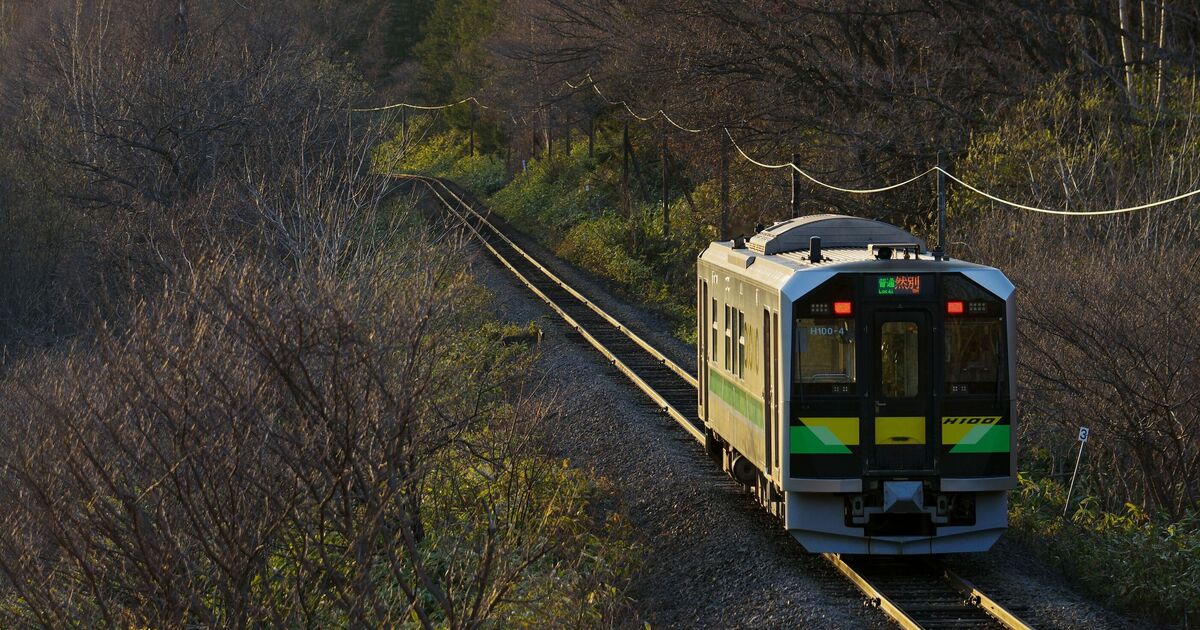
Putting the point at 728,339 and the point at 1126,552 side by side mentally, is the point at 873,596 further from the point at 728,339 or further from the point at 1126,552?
the point at 728,339

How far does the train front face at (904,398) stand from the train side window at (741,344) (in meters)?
1.71

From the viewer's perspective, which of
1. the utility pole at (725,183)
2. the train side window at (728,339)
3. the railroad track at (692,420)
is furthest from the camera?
the utility pole at (725,183)

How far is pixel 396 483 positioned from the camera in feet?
26.6

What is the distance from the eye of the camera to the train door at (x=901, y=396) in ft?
36.1

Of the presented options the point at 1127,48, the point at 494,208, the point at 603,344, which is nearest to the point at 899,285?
the point at 603,344

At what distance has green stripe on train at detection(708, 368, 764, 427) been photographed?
39.7 ft

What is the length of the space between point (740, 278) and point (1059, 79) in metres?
12.1

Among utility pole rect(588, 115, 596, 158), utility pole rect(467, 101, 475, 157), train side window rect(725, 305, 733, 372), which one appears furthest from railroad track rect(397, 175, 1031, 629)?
utility pole rect(467, 101, 475, 157)

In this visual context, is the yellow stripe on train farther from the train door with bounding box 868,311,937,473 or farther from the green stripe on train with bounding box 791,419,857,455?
the green stripe on train with bounding box 791,419,857,455

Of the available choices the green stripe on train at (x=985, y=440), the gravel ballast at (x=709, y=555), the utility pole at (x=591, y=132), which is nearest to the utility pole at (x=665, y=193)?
the utility pole at (x=591, y=132)

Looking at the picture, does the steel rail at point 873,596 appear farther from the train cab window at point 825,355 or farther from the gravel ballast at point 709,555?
the train cab window at point 825,355

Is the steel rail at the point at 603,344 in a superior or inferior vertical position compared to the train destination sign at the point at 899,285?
inferior

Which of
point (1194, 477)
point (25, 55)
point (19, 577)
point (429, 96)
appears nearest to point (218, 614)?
point (19, 577)

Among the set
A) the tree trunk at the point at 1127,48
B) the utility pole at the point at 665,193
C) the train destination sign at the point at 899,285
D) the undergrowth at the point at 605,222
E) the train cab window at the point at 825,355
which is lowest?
the undergrowth at the point at 605,222
